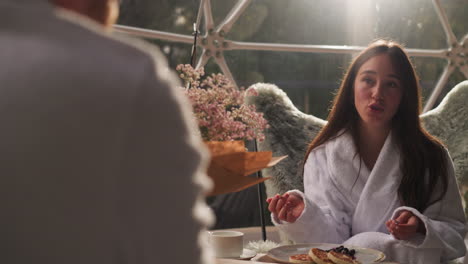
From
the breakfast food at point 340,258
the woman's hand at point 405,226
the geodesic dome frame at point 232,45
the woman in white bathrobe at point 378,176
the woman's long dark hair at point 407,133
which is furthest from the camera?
the geodesic dome frame at point 232,45

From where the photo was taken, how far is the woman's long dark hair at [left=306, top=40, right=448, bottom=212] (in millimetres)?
1799

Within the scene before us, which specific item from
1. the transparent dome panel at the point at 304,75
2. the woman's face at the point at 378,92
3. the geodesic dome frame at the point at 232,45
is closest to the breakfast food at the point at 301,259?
the woman's face at the point at 378,92

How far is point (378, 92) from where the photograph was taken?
1.87 m

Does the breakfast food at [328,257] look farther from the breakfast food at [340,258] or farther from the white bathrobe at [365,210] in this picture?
the white bathrobe at [365,210]

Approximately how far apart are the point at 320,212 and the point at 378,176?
0.26 metres

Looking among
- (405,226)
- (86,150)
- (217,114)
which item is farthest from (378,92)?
(86,150)

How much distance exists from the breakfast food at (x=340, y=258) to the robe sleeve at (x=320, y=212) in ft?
1.40

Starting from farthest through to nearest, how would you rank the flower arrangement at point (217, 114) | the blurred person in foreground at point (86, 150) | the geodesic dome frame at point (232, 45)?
the geodesic dome frame at point (232, 45) → the flower arrangement at point (217, 114) → the blurred person in foreground at point (86, 150)

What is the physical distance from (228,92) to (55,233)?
2.61ft

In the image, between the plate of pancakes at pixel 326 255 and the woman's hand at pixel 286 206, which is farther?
the woman's hand at pixel 286 206

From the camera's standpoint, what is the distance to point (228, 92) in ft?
3.86

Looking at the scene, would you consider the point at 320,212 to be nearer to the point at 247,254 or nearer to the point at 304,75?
the point at 247,254

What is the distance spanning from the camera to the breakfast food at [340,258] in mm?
1226

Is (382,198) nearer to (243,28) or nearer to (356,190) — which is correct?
(356,190)
